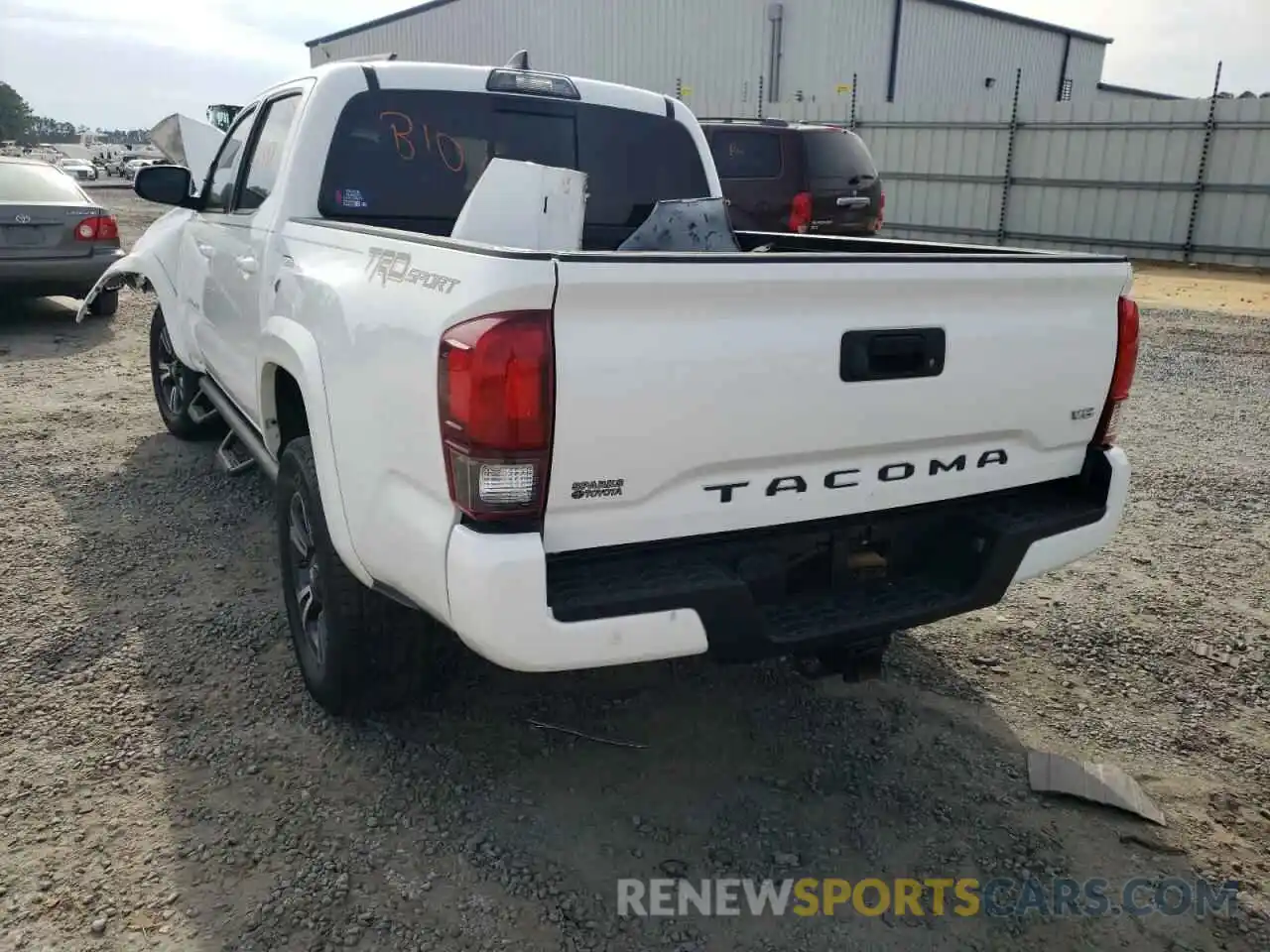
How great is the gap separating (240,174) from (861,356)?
10.4 ft

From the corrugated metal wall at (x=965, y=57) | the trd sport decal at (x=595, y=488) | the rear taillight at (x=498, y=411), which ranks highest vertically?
the corrugated metal wall at (x=965, y=57)

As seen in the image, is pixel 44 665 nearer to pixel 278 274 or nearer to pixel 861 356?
pixel 278 274

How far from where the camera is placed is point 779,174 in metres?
10.7

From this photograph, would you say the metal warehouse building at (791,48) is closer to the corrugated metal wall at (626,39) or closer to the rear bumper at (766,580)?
the corrugated metal wall at (626,39)

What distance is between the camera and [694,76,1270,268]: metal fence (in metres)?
15.8

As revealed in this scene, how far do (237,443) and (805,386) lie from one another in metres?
4.44

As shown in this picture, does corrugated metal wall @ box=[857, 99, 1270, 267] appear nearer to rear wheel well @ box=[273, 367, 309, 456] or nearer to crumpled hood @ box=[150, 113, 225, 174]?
crumpled hood @ box=[150, 113, 225, 174]

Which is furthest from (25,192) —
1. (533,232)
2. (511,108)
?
(533,232)

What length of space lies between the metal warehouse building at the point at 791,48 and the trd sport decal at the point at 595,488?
19911mm

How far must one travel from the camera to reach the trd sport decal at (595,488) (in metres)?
2.27

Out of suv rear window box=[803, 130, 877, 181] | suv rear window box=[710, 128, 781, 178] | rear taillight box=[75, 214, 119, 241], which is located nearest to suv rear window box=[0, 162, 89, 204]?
rear taillight box=[75, 214, 119, 241]

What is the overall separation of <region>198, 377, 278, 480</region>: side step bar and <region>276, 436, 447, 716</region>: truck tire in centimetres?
35

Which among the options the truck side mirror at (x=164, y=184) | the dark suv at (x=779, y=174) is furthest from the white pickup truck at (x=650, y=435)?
the dark suv at (x=779, y=174)

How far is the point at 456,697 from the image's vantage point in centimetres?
333
